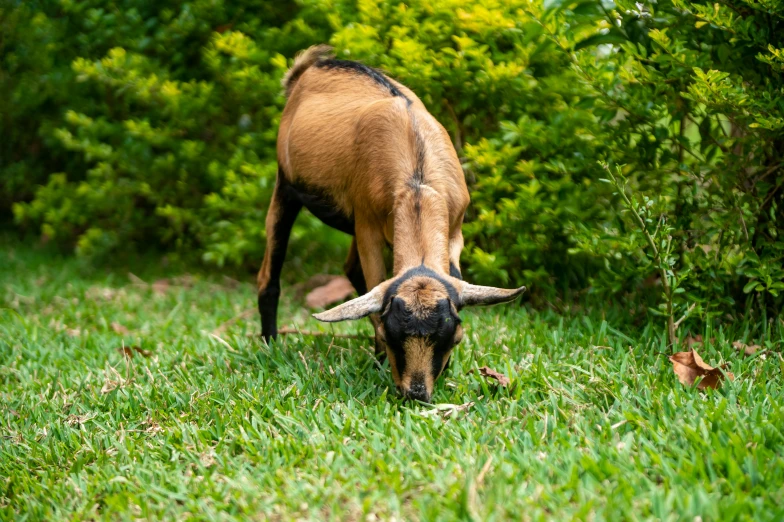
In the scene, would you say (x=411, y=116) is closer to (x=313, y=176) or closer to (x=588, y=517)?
(x=313, y=176)

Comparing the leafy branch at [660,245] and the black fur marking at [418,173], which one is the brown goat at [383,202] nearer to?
the black fur marking at [418,173]

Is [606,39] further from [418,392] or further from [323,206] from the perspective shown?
[418,392]

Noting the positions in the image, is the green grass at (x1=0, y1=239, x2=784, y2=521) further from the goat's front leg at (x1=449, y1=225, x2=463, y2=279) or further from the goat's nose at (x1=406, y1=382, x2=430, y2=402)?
the goat's front leg at (x1=449, y1=225, x2=463, y2=279)

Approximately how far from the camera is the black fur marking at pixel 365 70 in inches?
207

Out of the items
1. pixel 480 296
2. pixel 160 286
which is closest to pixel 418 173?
pixel 480 296

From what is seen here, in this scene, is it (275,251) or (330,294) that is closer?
(275,251)

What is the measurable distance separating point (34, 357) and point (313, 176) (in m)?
2.26

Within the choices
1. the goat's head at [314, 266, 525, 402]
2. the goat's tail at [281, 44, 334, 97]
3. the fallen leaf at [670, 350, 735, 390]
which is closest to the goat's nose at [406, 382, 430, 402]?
the goat's head at [314, 266, 525, 402]

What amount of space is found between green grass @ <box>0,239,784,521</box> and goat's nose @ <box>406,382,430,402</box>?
0.08m

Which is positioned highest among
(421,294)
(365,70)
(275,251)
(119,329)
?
(365,70)

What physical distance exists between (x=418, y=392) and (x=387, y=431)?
34 cm

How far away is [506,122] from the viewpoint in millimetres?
5801

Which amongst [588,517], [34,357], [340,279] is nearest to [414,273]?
[588,517]

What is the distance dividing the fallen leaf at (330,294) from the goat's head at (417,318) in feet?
9.90
